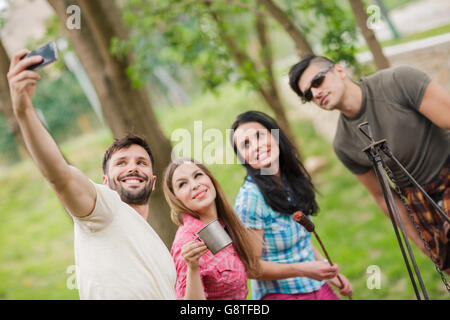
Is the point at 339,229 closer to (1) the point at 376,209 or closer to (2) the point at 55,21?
(1) the point at 376,209

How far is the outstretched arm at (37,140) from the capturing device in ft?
4.46

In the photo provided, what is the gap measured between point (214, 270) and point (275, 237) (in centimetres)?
51

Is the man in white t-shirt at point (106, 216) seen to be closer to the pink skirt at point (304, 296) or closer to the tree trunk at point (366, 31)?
the pink skirt at point (304, 296)

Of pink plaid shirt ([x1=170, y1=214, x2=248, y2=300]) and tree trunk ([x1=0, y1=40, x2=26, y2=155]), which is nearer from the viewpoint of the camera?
pink plaid shirt ([x1=170, y1=214, x2=248, y2=300])

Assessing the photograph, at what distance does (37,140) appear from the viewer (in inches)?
53.5

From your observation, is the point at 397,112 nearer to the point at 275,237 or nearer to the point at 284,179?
the point at 284,179

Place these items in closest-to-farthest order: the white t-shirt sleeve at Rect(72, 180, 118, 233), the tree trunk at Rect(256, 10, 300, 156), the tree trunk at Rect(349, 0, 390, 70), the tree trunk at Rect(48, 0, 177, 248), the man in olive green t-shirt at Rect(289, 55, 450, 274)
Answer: the white t-shirt sleeve at Rect(72, 180, 118, 233)
the man in olive green t-shirt at Rect(289, 55, 450, 274)
the tree trunk at Rect(349, 0, 390, 70)
the tree trunk at Rect(48, 0, 177, 248)
the tree trunk at Rect(256, 10, 300, 156)

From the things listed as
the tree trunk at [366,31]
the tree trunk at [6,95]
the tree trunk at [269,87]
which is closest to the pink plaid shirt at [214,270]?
the tree trunk at [366,31]

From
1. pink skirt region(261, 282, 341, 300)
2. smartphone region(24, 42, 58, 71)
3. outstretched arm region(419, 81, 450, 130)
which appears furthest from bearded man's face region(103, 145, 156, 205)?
outstretched arm region(419, 81, 450, 130)

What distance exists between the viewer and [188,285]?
171cm

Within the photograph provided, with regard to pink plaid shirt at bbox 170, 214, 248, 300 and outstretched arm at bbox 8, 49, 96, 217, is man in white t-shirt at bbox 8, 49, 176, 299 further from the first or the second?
pink plaid shirt at bbox 170, 214, 248, 300

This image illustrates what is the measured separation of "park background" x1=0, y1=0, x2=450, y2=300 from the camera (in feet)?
12.5

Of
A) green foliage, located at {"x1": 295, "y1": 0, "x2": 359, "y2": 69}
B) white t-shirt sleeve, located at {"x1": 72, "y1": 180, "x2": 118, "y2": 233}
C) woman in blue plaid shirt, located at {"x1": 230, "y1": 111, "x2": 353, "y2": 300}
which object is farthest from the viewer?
green foliage, located at {"x1": 295, "y1": 0, "x2": 359, "y2": 69}
